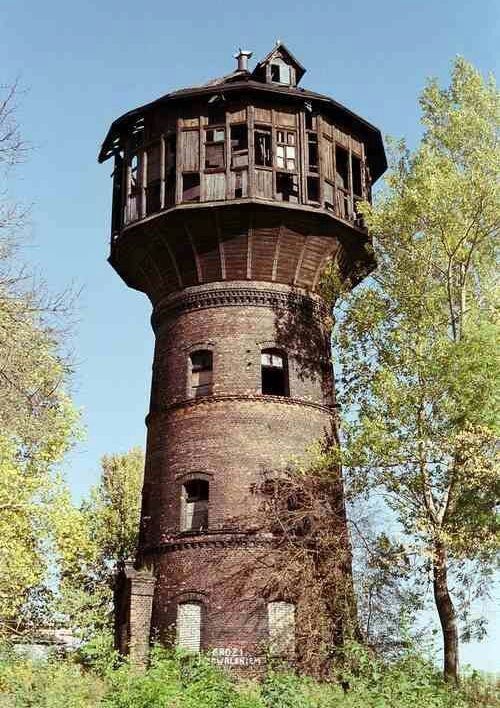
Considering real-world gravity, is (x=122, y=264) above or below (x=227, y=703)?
above

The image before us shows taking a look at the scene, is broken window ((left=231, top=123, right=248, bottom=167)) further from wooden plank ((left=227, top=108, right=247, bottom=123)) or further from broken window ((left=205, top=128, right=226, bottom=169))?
broken window ((left=205, top=128, right=226, bottom=169))

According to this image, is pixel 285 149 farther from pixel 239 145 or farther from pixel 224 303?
pixel 224 303

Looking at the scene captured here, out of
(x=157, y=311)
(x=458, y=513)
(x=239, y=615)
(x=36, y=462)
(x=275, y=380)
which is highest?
(x=157, y=311)

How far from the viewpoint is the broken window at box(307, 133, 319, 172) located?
1906 cm

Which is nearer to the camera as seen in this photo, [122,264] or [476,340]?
[476,340]

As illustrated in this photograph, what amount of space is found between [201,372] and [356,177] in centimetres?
580

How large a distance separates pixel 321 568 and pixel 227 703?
475 centimetres

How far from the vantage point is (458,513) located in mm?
15625

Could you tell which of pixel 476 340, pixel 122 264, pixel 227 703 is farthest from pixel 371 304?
pixel 227 703

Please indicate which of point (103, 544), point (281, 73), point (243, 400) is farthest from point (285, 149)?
point (103, 544)

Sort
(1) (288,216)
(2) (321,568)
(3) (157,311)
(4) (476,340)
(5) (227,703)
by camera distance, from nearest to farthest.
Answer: (5) (227,703)
(4) (476,340)
(2) (321,568)
(1) (288,216)
(3) (157,311)

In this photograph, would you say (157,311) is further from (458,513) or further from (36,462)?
(458,513)

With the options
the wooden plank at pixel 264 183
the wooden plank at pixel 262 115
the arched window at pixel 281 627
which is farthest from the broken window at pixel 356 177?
the arched window at pixel 281 627

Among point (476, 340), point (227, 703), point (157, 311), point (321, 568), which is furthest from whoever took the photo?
point (157, 311)
